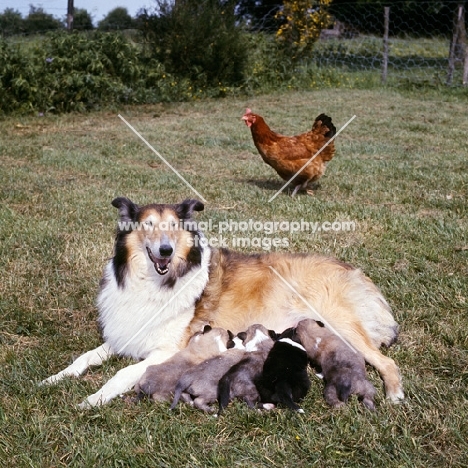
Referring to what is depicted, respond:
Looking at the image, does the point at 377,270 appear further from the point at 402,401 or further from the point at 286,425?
the point at 286,425

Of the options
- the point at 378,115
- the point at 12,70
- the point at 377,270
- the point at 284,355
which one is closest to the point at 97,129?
the point at 12,70

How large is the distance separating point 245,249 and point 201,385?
2.28m

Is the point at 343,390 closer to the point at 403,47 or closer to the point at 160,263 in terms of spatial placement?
the point at 160,263

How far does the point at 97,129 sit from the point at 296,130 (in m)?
3.65

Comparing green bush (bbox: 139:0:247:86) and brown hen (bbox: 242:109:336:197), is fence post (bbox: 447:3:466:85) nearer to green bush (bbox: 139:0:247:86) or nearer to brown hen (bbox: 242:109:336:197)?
green bush (bbox: 139:0:247:86)

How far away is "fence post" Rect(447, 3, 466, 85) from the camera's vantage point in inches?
563

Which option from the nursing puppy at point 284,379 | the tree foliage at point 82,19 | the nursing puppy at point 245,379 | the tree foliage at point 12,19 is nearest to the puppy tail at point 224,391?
the nursing puppy at point 245,379

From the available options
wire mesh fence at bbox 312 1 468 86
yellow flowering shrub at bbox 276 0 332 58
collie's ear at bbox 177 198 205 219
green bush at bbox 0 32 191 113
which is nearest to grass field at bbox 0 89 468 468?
green bush at bbox 0 32 191 113

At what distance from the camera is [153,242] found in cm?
320

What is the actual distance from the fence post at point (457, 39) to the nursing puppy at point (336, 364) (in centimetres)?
1303

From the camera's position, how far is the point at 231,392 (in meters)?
2.74

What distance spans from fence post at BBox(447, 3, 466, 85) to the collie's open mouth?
43.2ft

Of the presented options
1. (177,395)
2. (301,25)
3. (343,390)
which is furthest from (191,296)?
(301,25)

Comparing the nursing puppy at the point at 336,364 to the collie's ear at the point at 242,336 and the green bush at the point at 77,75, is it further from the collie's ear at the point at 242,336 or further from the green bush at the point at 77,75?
the green bush at the point at 77,75
